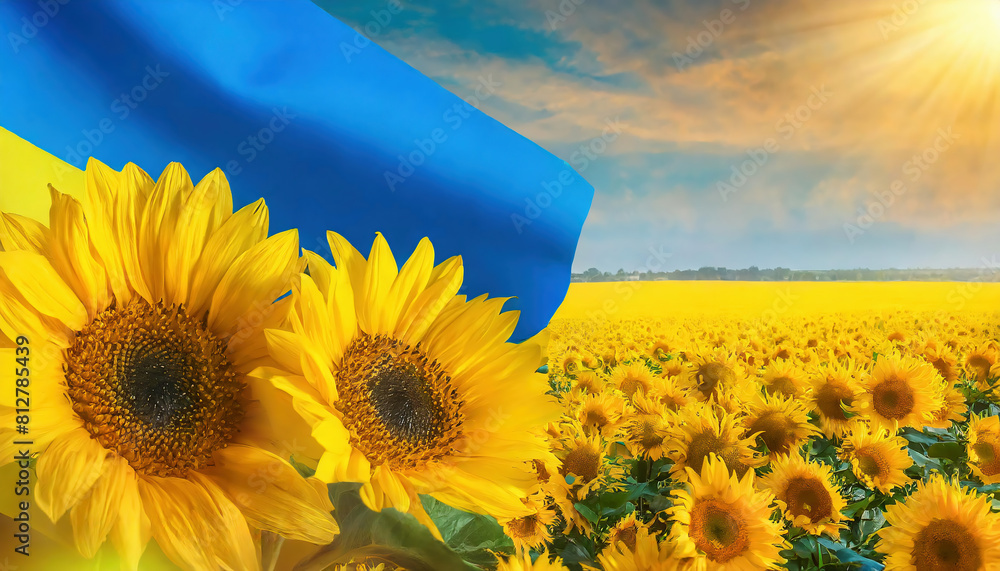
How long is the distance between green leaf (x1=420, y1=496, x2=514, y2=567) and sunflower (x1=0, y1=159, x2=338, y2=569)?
0.07m


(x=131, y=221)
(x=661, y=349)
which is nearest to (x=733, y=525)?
(x=131, y=221)

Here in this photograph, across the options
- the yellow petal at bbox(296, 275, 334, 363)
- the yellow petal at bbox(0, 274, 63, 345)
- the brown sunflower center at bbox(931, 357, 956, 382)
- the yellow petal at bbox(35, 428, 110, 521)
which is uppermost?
the brown sunflower center at bbox(931, 357, 956, 382)

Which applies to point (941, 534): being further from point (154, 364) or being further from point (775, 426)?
point (154, 364)

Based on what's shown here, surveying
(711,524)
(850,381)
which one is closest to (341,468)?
(711,524)

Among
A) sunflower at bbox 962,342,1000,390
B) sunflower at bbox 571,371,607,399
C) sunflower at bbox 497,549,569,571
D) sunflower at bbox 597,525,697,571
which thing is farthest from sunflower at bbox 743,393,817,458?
sunflower at bbox 962,342,1000,390

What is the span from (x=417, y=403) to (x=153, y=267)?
0.11m

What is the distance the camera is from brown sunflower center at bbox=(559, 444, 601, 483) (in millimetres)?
878

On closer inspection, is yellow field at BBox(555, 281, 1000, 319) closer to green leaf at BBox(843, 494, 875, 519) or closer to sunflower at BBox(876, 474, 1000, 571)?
green leaf at BBox(843, 494, 875, 519)

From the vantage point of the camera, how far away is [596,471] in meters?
0.89

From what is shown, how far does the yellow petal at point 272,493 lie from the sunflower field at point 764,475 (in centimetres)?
21

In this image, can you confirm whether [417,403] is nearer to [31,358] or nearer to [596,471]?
[31,358]

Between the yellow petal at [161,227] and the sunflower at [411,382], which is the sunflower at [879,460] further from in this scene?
the yellow petal at [161,227]

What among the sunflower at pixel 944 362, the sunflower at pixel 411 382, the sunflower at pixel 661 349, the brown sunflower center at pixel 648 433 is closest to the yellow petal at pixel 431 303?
the sunflower at pixel 411 382

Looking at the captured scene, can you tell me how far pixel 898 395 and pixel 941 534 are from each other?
0.59 meters
